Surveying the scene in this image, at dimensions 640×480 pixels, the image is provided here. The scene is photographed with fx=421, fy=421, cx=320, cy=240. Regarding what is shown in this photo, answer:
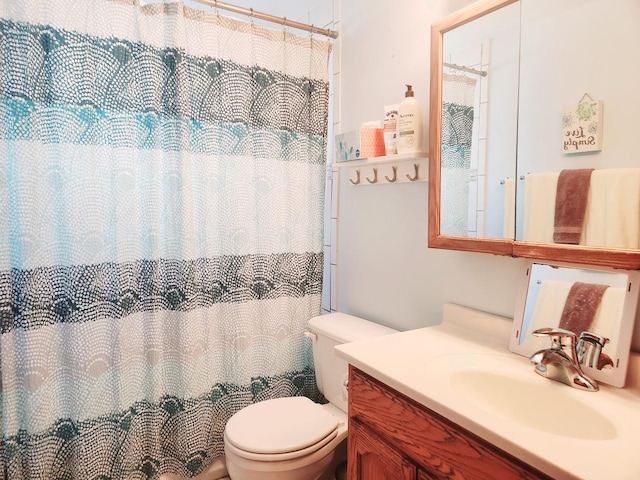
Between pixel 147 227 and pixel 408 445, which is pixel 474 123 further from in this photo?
pixel 147 227

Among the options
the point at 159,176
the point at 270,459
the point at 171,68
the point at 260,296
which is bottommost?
the point at 270,459

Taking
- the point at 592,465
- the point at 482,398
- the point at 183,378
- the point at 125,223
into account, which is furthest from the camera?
the point at 183,378

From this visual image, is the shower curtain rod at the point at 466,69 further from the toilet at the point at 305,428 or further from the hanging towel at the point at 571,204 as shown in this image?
the toilet at the point at 305,428

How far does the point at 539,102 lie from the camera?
3.82ft

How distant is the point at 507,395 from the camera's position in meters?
1.10

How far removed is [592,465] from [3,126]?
1762mm

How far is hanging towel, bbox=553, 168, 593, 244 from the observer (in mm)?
1074

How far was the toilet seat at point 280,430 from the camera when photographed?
141 cm

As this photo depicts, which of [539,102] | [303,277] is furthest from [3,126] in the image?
[539,102]

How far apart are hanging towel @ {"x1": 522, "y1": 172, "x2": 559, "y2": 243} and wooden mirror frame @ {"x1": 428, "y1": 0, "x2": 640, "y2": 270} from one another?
0.09ft

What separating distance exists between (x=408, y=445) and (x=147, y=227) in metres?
1.16

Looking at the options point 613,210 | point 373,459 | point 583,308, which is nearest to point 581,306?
point 583,308

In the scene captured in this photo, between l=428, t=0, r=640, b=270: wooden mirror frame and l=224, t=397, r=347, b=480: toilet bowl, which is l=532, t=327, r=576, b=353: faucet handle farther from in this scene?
l=224, t=397, r=347, b=480: toilet bowl

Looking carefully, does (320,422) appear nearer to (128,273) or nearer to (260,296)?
(260,296)
